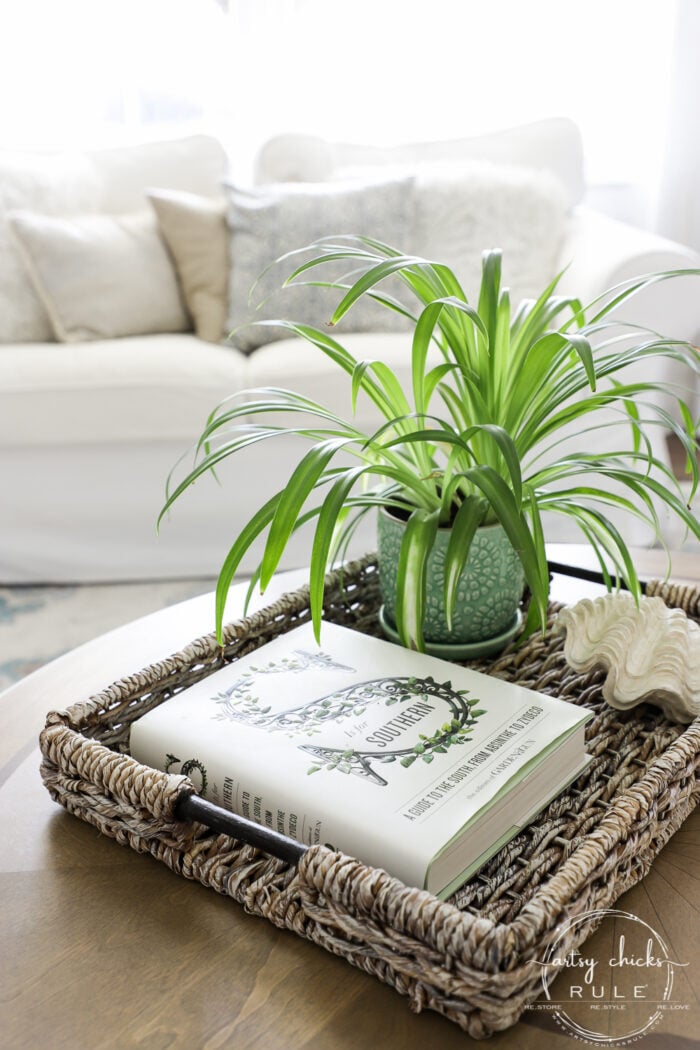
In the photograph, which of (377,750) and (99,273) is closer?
(377,750)

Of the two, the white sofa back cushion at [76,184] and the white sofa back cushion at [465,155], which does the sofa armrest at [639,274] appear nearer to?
the white sofa back cushion at [465,155]

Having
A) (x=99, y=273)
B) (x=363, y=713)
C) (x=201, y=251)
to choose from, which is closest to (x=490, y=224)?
(x=201, y=251)

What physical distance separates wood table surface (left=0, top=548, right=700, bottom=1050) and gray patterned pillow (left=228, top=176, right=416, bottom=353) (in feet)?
5.27

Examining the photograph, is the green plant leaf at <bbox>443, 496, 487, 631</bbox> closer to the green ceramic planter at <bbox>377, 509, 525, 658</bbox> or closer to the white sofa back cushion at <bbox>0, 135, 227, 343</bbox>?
the green ceramic planter at <bbox>377, 509, 525, 658</bbox>

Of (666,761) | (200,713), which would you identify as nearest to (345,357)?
(200,713)

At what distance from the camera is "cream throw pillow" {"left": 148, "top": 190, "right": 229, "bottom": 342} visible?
94.6 inches

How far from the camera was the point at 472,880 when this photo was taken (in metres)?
0.75

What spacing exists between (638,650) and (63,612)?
5.09ft

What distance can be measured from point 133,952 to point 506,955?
26cm

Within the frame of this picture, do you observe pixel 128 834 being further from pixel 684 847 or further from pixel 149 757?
pixel 684 847

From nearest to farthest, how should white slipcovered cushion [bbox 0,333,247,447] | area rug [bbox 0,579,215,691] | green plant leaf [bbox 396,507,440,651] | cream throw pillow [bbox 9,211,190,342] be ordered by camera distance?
green plant leaf [bbox 396,507,440,651] → area rug [bbox 0,579,215,691] → white slipcovered cushion [bbox 0,333,247,447] → cream throw pillow [bbox 9,211,190,342]

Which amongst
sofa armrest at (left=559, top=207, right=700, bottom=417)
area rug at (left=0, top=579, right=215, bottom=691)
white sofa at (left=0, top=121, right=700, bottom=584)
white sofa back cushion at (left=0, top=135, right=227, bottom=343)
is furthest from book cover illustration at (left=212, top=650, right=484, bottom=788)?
white sofa back cushion at (left=0, top=135, right=227, bottom=343)

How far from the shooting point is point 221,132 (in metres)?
3.01

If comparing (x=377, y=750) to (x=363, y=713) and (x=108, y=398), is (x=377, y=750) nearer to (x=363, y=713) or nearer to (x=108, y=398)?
(x=363, y=713)
